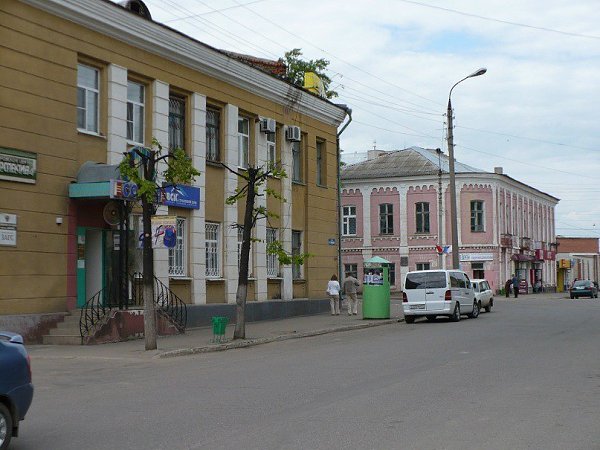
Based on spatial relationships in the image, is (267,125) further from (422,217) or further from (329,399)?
(422,217)

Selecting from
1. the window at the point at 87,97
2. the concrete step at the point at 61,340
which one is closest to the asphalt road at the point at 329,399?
the concrete step at the point at 61,340

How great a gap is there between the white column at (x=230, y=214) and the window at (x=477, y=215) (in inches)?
1372

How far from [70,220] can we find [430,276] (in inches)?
514

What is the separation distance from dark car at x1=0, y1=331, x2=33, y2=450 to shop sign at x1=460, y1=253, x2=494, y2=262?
54292 mm

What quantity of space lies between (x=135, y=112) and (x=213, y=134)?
4.14 metres

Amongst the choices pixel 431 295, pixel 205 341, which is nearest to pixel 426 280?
pixel 431 295

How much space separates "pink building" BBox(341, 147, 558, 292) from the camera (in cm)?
6062

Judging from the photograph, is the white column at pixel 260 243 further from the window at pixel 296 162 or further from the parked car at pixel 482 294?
the parked car at pixel 482 294

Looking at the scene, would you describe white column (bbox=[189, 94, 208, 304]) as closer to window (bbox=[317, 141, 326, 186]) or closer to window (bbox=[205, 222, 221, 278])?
window (bbox=[205, 222, 221, 278])

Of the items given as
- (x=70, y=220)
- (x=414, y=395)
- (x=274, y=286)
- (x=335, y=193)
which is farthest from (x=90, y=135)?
(x=335, y=193)

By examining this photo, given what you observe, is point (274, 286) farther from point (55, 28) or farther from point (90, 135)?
point (55, 28)

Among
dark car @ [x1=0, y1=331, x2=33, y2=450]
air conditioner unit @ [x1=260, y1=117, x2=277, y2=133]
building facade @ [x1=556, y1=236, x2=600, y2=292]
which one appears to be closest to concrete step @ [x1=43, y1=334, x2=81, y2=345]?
dark car @ [x1=0, y1=331, x2=33, y2=450]

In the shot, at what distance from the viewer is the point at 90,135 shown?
2242cm

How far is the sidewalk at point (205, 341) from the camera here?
720 inches
